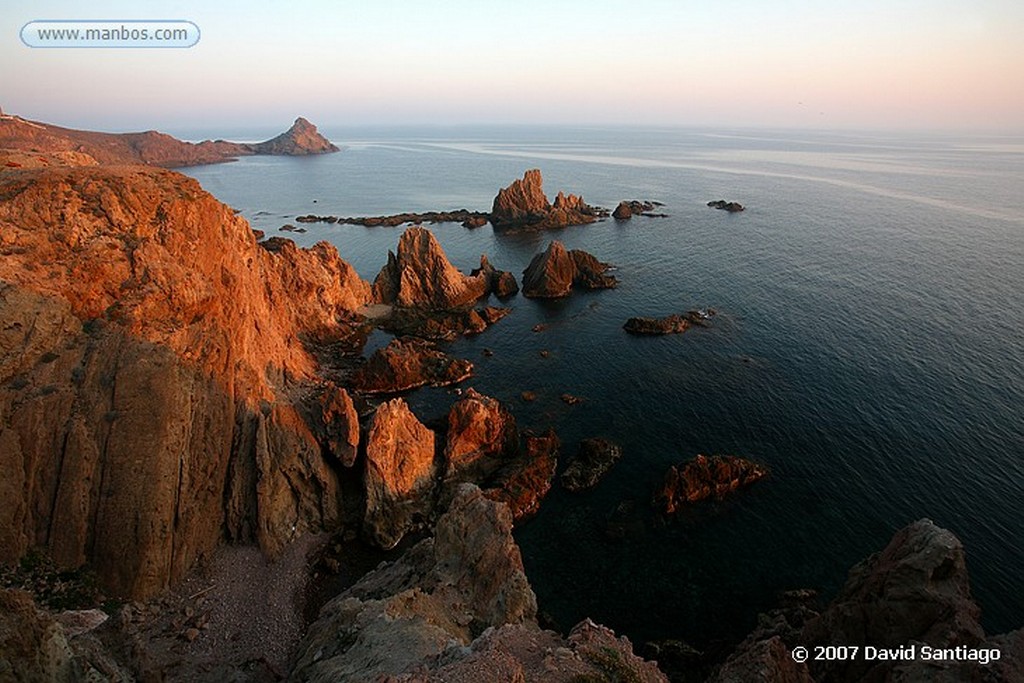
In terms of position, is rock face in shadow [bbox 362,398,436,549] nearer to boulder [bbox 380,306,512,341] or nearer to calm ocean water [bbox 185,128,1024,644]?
calm ocean water [bbox 185,128,1024,644]

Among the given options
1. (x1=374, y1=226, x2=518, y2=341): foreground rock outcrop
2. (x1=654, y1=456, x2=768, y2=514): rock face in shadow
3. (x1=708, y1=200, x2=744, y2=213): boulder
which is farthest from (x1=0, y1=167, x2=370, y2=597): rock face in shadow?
(x1=708, y1=200, x2=744, y2=213): boulder

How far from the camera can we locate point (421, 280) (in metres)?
78.0

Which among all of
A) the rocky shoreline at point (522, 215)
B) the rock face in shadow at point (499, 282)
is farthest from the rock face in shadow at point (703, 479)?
the rocky shoreline at point (522, 215)

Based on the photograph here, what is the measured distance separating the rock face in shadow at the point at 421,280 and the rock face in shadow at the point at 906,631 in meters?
60.8

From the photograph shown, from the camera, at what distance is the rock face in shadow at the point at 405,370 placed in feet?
182

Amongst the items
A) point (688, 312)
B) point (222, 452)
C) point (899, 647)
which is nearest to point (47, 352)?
point (222, 452)

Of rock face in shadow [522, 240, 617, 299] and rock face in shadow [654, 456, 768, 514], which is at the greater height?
rock face in shadow [522, 240, 617, 299]

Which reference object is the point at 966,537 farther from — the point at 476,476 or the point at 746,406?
the point at 476,476

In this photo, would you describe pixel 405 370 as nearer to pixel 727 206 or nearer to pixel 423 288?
pixel 423 288

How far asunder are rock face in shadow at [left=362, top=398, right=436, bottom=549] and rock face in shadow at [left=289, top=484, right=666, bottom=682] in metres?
5.82

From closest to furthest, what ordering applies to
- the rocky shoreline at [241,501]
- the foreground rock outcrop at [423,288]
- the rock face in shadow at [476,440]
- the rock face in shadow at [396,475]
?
the rocky shoreline at [241,501] → the rock face in shadow at [396,475] → the rock face in shadow at [476,440] → the foreground rock outcrop at [423,288]

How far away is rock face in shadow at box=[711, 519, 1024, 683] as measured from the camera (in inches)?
758

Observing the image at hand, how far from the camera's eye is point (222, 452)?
1390 inches

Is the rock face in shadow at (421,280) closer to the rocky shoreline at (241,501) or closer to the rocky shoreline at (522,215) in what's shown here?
the rocky shoreline at (241,501)
